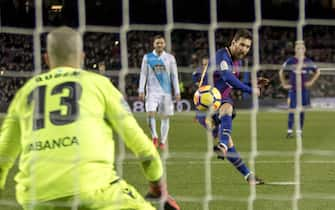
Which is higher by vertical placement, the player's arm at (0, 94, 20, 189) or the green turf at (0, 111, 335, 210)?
the player's arm at (0, 94, 20, 189)

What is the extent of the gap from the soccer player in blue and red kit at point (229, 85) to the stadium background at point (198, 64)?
0.23 metres

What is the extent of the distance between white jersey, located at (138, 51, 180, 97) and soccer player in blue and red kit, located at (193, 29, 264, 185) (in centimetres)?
301

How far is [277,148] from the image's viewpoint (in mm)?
11500

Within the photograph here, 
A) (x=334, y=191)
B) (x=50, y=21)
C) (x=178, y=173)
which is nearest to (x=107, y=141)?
(x=334, y=191)

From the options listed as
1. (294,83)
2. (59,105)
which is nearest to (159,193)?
(59,105)

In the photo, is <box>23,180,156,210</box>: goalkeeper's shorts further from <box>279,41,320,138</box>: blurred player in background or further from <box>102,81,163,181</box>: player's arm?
<box>279,41,320,138</box>: blurred player in background

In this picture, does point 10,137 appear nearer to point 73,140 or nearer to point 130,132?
point 73,140

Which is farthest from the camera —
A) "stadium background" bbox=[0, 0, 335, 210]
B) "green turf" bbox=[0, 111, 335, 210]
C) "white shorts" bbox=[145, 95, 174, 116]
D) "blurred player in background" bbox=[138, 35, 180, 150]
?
"white shorts" bbox=[145, 95, 174, 116]

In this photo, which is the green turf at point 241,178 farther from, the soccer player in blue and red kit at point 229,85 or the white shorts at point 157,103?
the white shorts at point 157,103

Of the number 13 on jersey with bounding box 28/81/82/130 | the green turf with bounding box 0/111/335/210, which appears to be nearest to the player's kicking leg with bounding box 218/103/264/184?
the green turf with bounding box 0/111/335/210

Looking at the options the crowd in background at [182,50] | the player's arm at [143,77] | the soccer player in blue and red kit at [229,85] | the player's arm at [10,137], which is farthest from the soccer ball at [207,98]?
the crowd in background at [182,50]

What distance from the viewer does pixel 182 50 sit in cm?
1738

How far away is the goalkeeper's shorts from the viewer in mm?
3881

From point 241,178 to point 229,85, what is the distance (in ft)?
3.16
